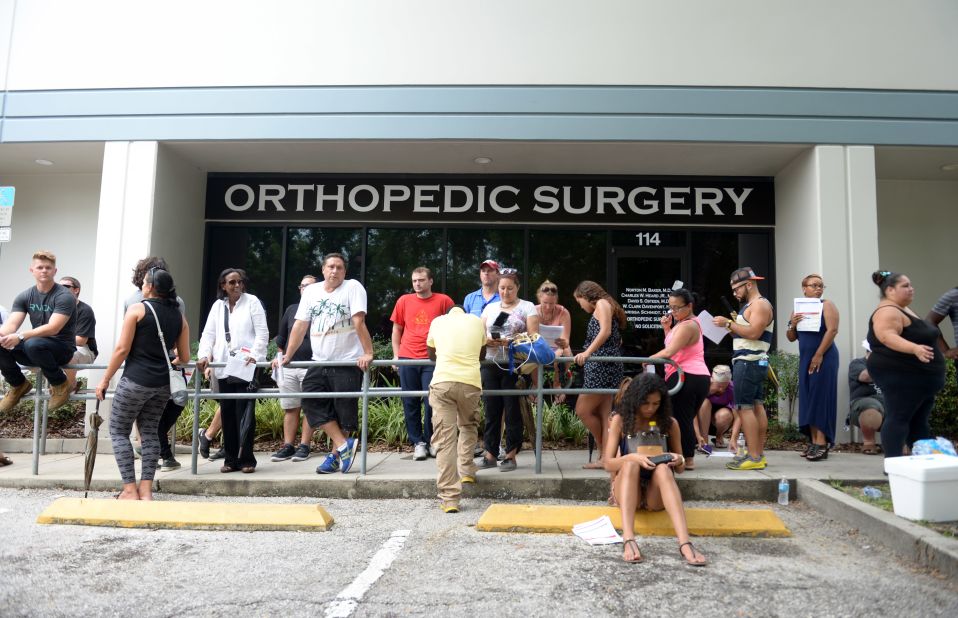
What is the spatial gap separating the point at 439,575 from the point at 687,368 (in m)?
3.05

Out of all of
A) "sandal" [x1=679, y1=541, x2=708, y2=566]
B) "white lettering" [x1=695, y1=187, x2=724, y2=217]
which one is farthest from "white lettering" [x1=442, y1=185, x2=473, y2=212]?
"sandal" [x1=679, y1=541, x2=708, y2=566]

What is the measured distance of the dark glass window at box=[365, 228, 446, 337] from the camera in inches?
404

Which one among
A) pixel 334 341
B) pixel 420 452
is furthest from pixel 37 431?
pixel 420 452

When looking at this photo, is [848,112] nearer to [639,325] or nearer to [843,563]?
[639,325]

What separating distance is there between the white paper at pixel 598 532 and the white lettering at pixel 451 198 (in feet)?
21.3

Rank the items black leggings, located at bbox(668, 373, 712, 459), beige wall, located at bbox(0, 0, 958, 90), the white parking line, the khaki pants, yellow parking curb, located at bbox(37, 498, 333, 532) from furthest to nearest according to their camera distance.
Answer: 1. beige wall, located at bbox(0, 0, 958, 90)
2. black leggings, located at bbox(668, 373, 712, 459)
3. the khaki pants
4. yellow parking curb, located at bbox(37, 498, 333, 532)
5. the white parking line

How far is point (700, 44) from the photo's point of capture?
28.1ft

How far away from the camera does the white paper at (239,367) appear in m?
5.88

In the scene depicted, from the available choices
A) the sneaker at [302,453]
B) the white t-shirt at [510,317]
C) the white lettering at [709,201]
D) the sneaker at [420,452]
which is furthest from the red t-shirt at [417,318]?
the white lettering at [709,201]

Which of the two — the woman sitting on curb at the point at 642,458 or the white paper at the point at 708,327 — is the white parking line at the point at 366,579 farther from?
the white paper at the point at 708,327

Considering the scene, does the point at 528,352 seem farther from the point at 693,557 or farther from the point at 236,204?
the point at 236,204

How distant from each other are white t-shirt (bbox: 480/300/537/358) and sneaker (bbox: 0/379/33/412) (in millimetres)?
4559

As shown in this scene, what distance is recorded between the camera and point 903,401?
498 centimetres

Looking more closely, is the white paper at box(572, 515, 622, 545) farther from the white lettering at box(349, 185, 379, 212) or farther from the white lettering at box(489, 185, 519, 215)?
the white lettering at box(349, 185, 379, 212)
